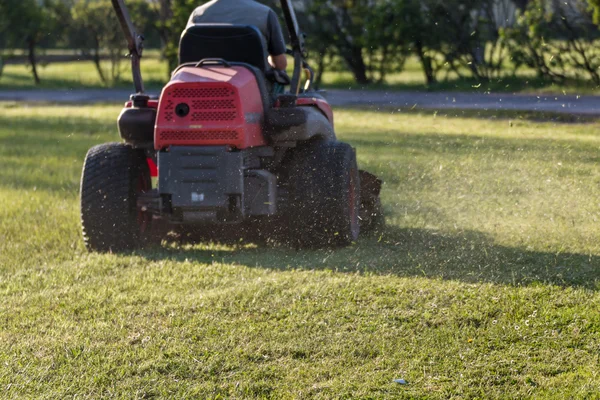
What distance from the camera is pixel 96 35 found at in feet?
90.6

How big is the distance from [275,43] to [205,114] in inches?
46.5

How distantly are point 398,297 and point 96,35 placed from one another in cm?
2319

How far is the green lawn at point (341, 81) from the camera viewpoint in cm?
1873

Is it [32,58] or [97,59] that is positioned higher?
[97,59]

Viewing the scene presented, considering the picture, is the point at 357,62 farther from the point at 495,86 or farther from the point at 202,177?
the point at 202,177

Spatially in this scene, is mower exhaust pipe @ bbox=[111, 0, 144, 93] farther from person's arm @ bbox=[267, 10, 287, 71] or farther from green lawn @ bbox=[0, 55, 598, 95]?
green lawn @ bbox=[0, 55, 598, 95]

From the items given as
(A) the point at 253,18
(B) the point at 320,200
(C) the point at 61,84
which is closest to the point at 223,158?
(B) the point at 320,200

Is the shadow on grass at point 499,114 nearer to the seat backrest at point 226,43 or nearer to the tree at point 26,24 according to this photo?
the seat backrest at point 226,43

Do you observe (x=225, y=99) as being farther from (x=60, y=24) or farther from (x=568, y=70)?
(x=60, y=24)

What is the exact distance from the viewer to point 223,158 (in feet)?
22.2

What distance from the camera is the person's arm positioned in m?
7.72

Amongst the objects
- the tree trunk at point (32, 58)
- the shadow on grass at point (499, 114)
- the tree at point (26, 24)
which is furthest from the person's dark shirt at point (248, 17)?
the tree at point (26, 24)

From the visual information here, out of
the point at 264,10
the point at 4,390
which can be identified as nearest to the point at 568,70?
the point at 264,10

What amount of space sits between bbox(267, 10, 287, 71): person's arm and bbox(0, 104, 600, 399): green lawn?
146cm
